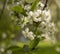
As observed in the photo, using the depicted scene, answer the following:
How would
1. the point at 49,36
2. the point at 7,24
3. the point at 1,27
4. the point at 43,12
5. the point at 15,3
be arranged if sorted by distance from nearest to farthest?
the point at 43,12 < the point at 49,36 < the point at 15,3 < the point at 7,24 < the point at 1,27

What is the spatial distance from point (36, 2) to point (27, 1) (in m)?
0.07

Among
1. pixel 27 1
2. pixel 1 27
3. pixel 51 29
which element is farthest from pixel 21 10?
pixel 1 27

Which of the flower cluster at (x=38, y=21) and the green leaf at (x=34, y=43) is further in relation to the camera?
the green leaf at (x=34, y=43)

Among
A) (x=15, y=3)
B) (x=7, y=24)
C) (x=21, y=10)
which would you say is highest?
(x=7, y=24)

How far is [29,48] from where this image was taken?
1629mm

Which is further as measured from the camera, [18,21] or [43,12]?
[18,21]

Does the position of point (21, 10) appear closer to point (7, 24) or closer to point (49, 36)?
point (49, 36)

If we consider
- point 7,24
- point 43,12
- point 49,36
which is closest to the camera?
point 43,12

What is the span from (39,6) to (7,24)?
2513 millimetres

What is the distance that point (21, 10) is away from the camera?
5.00 ft

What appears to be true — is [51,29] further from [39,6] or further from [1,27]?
[1,27]

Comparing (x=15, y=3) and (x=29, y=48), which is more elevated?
(x=15, y=3)

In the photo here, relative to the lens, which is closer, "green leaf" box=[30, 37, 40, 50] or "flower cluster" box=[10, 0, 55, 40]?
"flower cluster" box=[10, 0, 55, 40]

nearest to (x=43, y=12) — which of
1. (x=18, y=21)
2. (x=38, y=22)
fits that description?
(x=38, y=22)
